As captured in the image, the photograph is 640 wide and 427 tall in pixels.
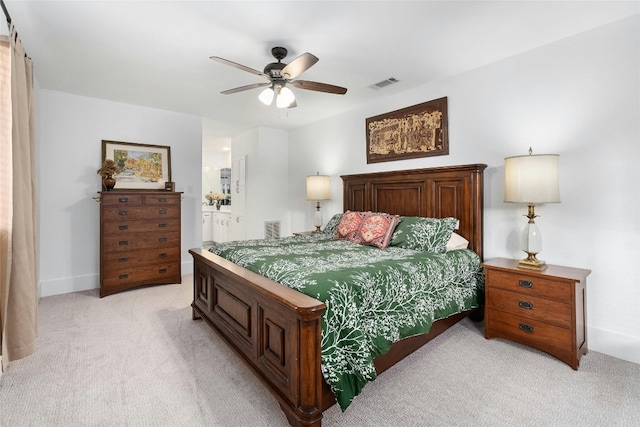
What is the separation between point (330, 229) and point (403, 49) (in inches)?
87.2

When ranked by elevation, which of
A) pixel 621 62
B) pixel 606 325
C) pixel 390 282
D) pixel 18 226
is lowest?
pixel 606 325

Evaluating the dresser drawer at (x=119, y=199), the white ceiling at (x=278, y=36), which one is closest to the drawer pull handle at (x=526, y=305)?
the white ceiling at (x=278, y=36)

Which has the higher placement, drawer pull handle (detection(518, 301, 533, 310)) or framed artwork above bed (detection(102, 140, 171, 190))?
framed artwork above bed (detection(102, 140, 171, 190))

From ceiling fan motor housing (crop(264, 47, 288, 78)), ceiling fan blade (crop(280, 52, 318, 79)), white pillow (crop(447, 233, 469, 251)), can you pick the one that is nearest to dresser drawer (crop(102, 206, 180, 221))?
ceiling fan motor housing (crop(264, 47, 288, 78))

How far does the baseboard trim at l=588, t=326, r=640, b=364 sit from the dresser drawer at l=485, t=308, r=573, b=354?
1.60 feet

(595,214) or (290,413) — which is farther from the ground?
(595,214)

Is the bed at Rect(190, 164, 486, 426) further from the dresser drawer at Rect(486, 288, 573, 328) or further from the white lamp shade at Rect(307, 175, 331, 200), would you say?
the white lamp shade at Rect(307, 175, 331, 200)

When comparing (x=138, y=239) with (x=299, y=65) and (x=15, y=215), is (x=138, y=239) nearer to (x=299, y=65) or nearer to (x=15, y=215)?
(x=15, y=215)

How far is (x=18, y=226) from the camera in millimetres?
2021

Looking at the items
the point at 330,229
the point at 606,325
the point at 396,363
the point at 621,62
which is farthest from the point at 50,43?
the point at 606,325

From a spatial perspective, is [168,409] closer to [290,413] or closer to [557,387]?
[290,413]

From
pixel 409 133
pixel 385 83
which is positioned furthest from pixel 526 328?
pixel 385 83

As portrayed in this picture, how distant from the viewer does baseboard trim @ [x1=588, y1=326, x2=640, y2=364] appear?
7.67ft

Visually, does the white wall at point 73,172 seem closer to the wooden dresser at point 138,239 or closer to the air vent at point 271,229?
the wooden dresser at point 138,239
